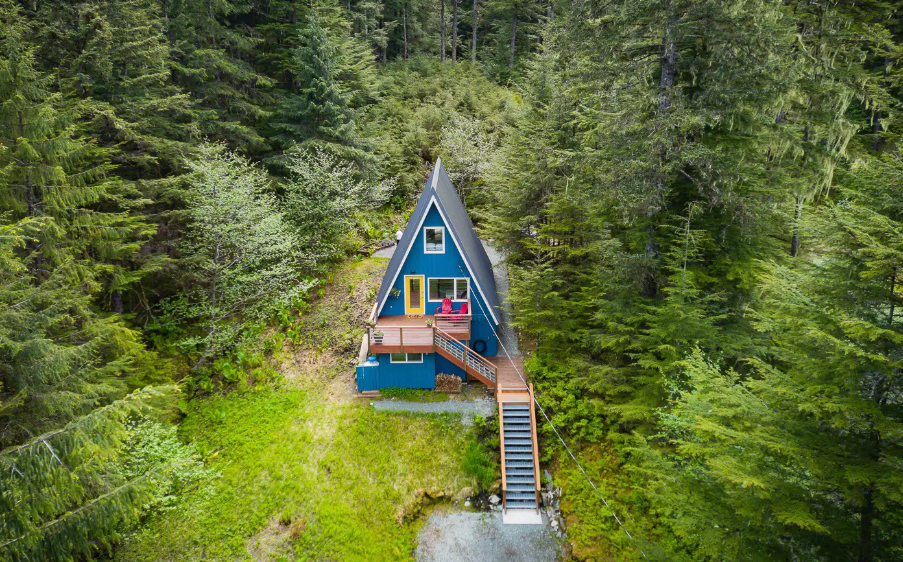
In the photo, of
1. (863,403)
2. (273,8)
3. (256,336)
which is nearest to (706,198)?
(863,403)

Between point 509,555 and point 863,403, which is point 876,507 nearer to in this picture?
point 863,403

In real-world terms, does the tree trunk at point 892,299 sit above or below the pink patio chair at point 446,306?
above

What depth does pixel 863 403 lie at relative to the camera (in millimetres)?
5168

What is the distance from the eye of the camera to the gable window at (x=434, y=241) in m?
16.5

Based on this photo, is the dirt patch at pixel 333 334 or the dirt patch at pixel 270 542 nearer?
the dirt patch at pixel 270 542

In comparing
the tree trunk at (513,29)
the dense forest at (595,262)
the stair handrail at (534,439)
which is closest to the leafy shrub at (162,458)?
the dense forest at (595,262)

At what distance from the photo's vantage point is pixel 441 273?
1688 centimetres

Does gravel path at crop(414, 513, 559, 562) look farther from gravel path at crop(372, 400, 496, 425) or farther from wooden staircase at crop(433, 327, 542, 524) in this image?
gravel path at crop(372, 400, 496, 425)

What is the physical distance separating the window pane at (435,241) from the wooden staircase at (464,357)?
11.0 feet

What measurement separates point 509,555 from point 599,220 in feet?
32.7

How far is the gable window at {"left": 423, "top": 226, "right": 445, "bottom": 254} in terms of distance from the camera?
1647cm

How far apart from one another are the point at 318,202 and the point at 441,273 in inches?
359

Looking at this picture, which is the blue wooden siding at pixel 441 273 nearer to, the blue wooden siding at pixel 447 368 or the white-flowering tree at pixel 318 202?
the blue wooden siding at pixel 447 368

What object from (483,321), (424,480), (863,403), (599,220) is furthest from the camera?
(483,321)
